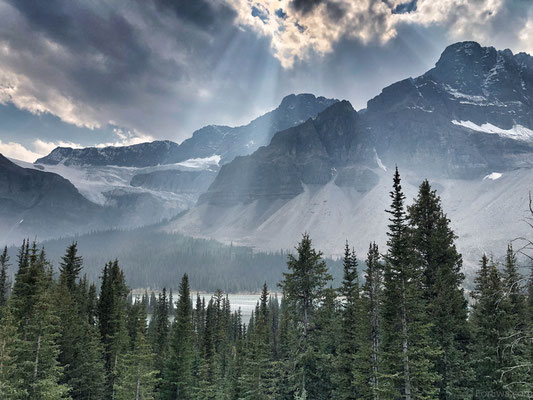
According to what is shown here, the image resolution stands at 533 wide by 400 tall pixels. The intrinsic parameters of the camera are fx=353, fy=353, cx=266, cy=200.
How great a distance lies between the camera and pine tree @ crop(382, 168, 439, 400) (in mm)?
19312

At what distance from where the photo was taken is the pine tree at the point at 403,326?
63.4 feet

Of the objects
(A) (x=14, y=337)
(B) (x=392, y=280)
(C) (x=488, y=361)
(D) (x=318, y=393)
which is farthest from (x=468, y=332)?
(A) (x=14, y=337)

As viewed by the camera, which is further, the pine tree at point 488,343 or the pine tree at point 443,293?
the pine tree at point 488,343

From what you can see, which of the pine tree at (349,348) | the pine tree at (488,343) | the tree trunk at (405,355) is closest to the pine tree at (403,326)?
the tree trunk at (405,355)

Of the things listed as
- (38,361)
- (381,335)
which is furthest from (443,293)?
(38,361)

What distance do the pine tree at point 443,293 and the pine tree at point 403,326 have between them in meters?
1.46

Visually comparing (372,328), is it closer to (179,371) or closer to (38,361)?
(38,361)

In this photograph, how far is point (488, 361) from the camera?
24.2 meters

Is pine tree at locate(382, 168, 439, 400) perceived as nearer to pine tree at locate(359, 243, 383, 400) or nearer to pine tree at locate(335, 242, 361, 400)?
pine tree at locate(359, 243, 383, 400)

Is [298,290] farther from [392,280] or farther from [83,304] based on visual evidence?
[83,304]

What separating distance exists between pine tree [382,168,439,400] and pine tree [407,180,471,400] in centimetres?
146

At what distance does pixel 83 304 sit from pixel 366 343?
40.5 m

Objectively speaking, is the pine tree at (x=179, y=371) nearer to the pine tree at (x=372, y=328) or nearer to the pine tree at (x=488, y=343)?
the pine tree at (x=372, y=328)

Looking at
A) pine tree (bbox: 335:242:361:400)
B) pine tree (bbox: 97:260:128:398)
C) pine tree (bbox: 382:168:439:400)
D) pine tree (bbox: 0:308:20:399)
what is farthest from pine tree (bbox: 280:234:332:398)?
pine tree (bbox: 97:260:128:398)
